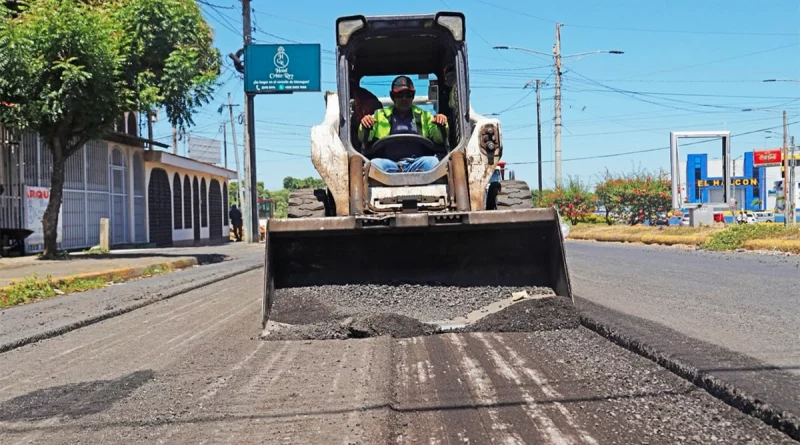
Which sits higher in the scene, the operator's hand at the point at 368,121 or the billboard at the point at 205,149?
the billboard at the point at 205,149

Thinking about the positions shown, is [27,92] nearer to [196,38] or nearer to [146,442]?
[196,38]

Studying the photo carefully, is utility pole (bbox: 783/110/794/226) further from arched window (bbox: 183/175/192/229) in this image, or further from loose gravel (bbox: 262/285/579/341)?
loose gravel (bbox: 262/285/579/341)

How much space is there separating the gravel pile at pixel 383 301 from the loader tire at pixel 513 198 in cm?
100

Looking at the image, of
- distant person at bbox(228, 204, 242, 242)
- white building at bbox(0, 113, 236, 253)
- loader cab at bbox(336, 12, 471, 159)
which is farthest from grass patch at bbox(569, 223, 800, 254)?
distant person at bbox(228, 204, 242, 242)

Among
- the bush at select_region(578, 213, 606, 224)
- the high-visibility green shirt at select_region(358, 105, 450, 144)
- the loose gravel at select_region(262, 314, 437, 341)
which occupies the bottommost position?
the loose gravel at select_region(262, 314, 437, 341)

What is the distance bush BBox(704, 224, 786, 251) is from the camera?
2172cm

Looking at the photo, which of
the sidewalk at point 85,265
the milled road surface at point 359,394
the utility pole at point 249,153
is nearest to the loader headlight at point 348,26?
the milled road surface at point 359,394

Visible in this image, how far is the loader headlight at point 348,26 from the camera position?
8.27 meters

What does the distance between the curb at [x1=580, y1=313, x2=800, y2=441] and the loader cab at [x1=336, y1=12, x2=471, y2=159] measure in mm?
2793

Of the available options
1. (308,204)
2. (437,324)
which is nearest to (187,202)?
(308,204)

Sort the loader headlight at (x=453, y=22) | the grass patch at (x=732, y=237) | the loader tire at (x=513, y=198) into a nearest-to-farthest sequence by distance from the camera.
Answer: the loader tire at (x=513, y=198) → the loader headlight at (x=453, y=22) → the grass patch at (x=732, y=237)

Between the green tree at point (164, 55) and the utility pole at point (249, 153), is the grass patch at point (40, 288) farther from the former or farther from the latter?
the utility pole at point (249, 153)

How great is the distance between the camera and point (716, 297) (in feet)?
31.3

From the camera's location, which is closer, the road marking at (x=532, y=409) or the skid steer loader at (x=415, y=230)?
the road marking at (x=532, y=409)
